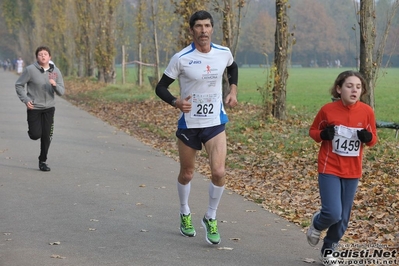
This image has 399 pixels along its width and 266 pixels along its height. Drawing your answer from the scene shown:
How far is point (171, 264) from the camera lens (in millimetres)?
6375

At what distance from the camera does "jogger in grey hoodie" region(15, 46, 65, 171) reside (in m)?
11.9

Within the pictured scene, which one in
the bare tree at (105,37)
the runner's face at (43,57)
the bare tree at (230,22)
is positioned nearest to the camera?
the runner's face at (43,57)

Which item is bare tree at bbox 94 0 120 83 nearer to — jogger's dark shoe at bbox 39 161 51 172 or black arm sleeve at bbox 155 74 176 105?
jogger's dark shoe at bbox 39 161 51 172

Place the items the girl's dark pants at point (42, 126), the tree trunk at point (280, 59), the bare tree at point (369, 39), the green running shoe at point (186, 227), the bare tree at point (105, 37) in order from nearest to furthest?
the green running shoe at point (186, 227), the girl's dark pants at point (42, 126), the bare tree at point (369, 39), the tree trunk at point (280, 59), the bare tree at point (105, 37)

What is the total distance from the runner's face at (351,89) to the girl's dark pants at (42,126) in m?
6.93

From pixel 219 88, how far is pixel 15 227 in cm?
253

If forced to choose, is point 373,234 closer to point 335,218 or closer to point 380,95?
point 335,218

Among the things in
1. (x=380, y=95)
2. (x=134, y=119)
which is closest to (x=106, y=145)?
(x=134, y=119)

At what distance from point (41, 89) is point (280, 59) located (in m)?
8.02

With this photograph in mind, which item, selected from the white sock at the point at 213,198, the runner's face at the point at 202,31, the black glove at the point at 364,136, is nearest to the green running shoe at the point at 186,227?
the white sock at the point at 213,198

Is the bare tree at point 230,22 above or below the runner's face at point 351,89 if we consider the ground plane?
above

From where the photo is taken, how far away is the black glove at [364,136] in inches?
238

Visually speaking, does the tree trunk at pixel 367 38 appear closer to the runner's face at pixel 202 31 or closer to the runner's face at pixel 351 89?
the runner's face at pixel 202 31

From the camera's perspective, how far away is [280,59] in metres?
18.7
